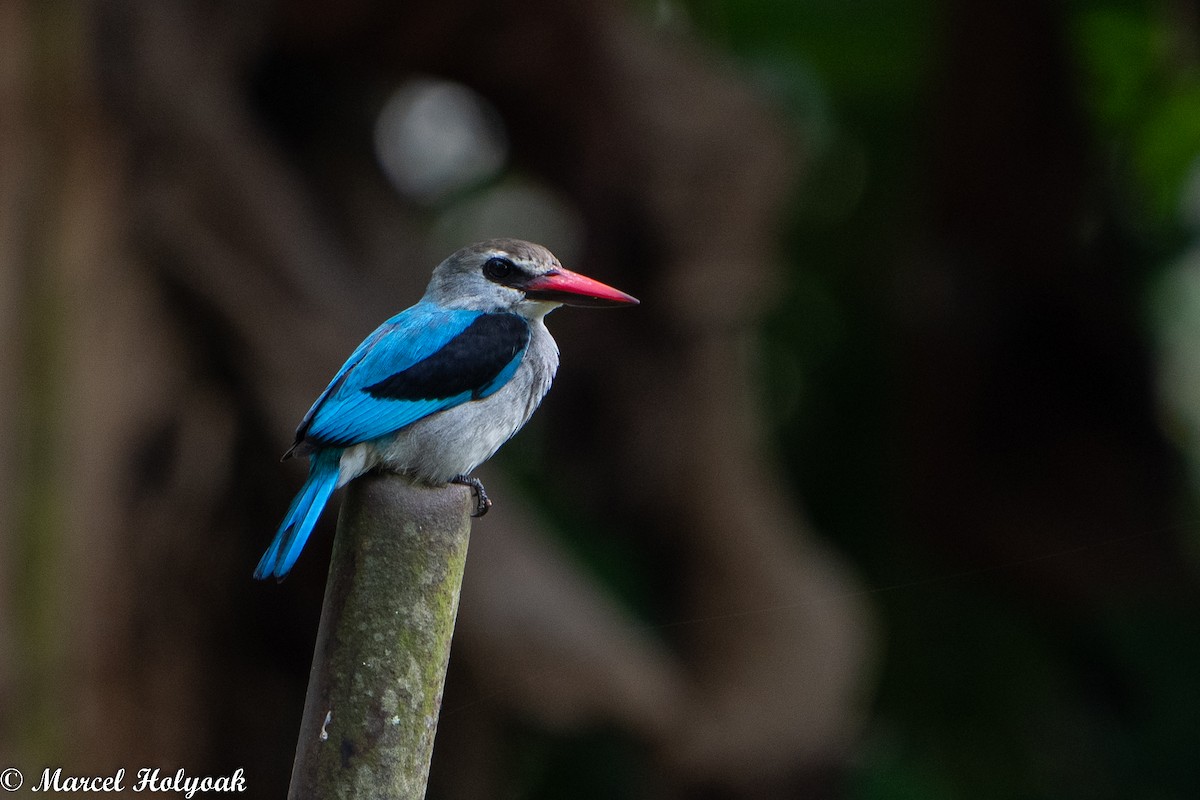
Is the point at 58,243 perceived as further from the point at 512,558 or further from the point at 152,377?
the point at 512,558

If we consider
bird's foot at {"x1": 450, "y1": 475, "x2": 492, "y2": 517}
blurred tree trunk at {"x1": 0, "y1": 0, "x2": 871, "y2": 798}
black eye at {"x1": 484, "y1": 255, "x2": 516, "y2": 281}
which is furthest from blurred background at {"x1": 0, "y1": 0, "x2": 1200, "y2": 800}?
black eye at {"x1": 484, "y1": 255, "x2": 516, "y2": 281}

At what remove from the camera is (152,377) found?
4324mm

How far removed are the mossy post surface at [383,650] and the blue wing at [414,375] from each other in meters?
0.60

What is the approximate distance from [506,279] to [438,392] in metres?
0.43

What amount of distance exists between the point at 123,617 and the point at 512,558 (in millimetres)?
1218

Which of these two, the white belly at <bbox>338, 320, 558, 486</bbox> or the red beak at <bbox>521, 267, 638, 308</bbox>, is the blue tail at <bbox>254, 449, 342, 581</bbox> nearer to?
the white belly at <bbox>338, 320, 558, 486</bbox>

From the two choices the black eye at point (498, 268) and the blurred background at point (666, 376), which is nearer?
the black eye at point (498, 268)

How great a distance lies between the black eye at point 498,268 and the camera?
9.48 ft

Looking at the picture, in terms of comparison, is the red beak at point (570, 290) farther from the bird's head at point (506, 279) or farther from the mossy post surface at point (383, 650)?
the mossy post surface at point (383, 650)

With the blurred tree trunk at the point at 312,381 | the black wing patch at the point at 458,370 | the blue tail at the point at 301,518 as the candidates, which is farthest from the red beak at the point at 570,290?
the blurred tree trunk at the point at 312,381

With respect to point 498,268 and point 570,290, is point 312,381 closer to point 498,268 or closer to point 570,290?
point 498,268

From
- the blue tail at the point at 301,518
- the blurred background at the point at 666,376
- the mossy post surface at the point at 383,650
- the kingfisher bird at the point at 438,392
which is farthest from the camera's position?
the blurred background at the point at 666,376

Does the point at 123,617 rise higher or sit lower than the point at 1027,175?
lower

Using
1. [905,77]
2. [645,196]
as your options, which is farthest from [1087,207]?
[645,196]
